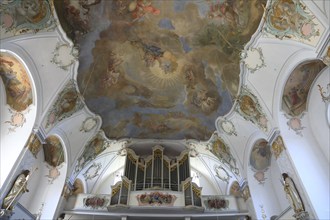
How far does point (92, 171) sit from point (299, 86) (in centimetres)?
1336

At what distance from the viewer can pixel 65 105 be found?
12.3 metres

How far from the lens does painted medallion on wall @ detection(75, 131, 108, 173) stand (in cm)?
1525

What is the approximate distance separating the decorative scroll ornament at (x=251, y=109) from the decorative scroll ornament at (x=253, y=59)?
1.15m

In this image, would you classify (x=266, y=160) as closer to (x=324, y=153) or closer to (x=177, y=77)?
(x=324, y=153)

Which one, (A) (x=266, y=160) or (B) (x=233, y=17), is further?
(A) (x=266, y=160)

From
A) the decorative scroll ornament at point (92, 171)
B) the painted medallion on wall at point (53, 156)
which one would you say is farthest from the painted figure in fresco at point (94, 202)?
the decorative scroll ornament at point (92, 171)

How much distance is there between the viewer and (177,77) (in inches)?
529

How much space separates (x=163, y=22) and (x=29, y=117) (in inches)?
278

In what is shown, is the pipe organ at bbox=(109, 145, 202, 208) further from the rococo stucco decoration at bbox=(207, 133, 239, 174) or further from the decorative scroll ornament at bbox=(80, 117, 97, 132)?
the decorative scroll ornament at bbox=(80, 117, 97, 132)

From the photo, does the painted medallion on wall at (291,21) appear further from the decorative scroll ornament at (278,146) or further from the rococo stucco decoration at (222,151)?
the rococo stucco decoration at (222,151)

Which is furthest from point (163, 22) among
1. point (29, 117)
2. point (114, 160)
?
point (114, 160)

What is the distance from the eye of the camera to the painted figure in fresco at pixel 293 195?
9.18 metres

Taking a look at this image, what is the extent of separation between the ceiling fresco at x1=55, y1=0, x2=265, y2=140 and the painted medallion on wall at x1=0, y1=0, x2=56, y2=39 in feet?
2.29

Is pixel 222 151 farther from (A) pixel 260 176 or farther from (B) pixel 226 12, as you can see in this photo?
(B) pixel 226 12
